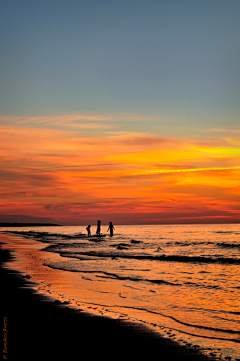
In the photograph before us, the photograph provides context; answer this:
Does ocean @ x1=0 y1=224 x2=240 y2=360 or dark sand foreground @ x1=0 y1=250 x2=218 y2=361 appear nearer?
dark sand foreground @ x1=0 y1=250 x2=218 y2=361

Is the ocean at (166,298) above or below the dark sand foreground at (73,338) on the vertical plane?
below

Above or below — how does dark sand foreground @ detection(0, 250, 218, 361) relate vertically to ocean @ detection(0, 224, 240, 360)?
above

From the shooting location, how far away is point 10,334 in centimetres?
744

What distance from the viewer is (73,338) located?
7.55 m

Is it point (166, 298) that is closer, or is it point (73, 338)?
point (73, 338)

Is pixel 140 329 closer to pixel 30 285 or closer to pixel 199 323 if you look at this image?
pixel 199 323

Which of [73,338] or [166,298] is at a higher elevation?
[73,338]

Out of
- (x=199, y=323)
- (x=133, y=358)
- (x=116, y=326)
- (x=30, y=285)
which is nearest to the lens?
(x=133, y=358)

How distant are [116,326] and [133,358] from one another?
7.48 ft

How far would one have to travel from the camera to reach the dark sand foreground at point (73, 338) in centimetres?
654

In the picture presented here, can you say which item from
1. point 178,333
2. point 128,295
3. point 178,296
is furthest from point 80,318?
point 178,296

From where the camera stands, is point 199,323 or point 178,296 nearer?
point 199,323

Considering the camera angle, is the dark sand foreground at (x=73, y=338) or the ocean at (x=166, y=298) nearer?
the dark sand foreground at (x=73, y=338)

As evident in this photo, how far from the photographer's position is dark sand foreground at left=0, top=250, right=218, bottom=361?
6.54 metres
